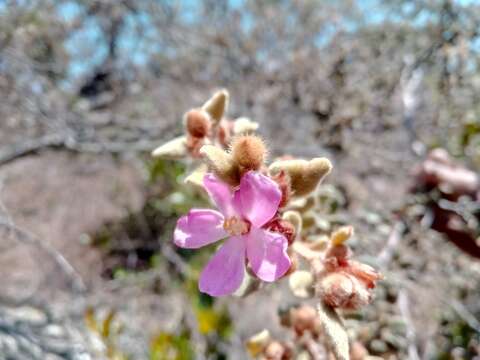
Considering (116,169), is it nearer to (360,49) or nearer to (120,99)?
(120,99)

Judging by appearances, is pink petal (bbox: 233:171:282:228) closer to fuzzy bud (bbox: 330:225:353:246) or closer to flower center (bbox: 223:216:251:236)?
flower center (bbox: 223:216:251:236)

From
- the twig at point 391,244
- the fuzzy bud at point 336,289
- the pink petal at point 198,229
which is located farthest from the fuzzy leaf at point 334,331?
the twig at point 391,244

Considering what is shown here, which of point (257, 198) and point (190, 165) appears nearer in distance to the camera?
point (257, 198)

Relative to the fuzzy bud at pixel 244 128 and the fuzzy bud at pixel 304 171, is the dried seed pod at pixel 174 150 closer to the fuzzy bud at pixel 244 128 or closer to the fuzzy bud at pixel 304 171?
the fuzzy bud at pixel 244 128

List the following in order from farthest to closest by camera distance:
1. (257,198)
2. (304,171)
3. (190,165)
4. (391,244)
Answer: (391,244) → (190,165) → (304,171) → (257,198)

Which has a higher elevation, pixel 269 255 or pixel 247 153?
pixel 247 153

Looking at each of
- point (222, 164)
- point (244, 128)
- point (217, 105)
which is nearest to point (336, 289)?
point (222, 164)

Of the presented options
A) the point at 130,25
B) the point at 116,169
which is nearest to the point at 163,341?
the point at 130,25

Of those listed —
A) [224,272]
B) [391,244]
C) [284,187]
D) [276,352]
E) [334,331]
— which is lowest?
[391,244]

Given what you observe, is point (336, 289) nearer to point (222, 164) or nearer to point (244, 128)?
point (222, 164)
